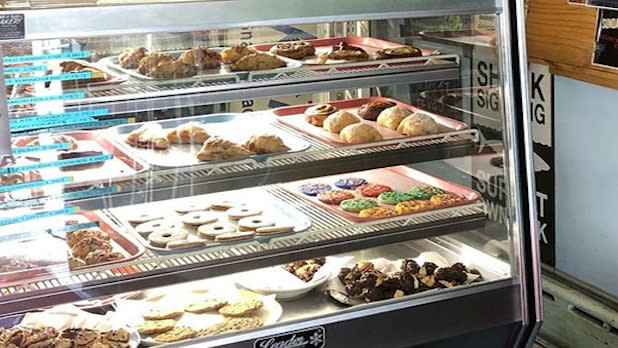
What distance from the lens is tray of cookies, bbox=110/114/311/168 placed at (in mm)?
2164

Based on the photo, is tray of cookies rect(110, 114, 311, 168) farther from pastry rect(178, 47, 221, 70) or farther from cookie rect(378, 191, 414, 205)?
cookie rect(378, 191, 414, 205)

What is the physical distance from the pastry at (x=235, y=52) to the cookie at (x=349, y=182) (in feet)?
1.82

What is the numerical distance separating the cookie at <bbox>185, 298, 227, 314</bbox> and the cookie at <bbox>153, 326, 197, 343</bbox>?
0.41 feet

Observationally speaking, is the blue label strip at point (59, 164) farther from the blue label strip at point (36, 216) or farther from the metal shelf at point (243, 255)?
the metal shelf at point (243, 255)

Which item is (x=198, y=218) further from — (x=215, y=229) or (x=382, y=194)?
(x=382, y=194)

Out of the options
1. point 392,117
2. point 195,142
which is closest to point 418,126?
point 392,117

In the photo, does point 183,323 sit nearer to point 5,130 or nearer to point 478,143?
point 5,130

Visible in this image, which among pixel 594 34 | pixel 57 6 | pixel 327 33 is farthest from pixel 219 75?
pixel 594 34

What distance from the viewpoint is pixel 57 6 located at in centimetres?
181

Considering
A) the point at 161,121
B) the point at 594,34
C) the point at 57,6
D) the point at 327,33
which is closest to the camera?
the point at 57,6

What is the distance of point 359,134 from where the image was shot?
2.37 meters

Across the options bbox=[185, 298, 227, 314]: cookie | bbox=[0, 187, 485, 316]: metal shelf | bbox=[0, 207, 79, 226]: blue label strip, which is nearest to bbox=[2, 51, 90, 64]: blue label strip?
bbox=[0, 207, 79, 226]: blue label strip

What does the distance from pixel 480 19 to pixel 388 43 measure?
0.25 m

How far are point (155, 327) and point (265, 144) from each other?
54 centimetres
